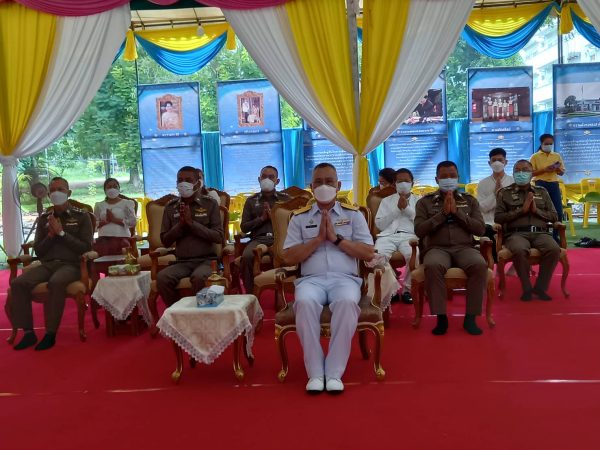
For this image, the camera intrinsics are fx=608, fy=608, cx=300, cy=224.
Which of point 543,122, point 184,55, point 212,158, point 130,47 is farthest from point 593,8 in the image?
point 212,158

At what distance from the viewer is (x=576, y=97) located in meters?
9.73

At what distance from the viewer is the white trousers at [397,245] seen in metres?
5.36

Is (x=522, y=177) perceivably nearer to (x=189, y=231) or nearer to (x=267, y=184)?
(x=267, y=184)

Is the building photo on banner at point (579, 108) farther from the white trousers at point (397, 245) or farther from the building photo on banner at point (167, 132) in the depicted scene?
the building photo on banner at point (167, 132)

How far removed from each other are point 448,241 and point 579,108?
242 inches

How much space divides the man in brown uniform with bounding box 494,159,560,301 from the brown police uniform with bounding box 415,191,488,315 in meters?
0.82

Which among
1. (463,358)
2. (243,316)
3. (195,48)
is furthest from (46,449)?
(195,48)

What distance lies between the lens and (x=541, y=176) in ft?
25.1

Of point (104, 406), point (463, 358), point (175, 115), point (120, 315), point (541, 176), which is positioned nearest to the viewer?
point (104, 406)

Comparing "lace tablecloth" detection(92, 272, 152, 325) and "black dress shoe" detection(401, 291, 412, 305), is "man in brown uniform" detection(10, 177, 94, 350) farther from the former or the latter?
"black dress shoe" detection(401, 291, 412, 305)

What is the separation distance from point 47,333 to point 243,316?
1973mm

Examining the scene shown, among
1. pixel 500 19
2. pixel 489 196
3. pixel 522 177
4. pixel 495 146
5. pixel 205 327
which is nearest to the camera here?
pixel 205 327

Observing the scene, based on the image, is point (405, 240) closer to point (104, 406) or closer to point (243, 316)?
point (243, 316)

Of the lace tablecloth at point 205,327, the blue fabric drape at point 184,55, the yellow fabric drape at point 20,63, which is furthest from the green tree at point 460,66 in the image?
the lace tablecloth at point 205,327
